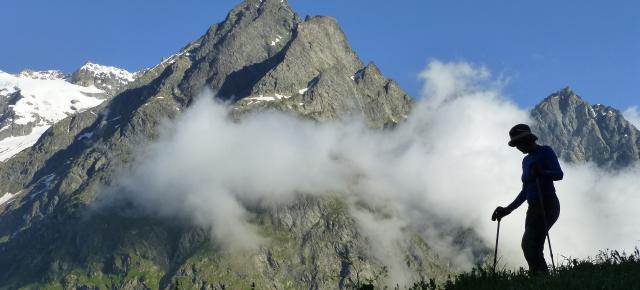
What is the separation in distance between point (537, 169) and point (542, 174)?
0.42ft

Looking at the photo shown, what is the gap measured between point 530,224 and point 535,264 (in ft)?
2.81

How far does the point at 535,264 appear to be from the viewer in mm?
12422

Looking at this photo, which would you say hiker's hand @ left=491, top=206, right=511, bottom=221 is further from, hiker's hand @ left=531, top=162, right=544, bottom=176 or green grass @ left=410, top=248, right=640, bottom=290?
green grass @ left=410, top=248, right=640, bottom=290

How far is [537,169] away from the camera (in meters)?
13.0

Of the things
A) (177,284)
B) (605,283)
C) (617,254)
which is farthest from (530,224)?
(177,284)

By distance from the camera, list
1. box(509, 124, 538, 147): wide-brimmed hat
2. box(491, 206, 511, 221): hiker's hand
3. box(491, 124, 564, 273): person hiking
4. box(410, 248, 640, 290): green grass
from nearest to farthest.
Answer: box(410, 248, 640, 290): green grass, box(491, 124, 564, 273): person hiking, box(491, 206, 511, 221): hiker's hand, box(509, 124, 538, 147): wide-brimmed hat

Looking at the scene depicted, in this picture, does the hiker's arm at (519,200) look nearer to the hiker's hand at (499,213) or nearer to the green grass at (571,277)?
the hiker's hand at (499,213)

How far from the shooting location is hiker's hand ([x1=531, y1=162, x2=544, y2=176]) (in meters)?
12.9

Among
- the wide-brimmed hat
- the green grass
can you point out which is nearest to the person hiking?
the wide-brimmed hat

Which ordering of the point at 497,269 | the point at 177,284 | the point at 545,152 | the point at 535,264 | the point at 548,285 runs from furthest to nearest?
the point at 545,152, the point at 535,264, the point at 497,269, the point at 177,284, the point at 548,285

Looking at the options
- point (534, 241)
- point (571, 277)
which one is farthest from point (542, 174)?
point (571, 277)

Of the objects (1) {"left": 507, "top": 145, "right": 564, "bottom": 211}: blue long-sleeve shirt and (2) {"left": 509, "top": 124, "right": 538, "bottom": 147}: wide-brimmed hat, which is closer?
(1) {"left": 507, "top": 145, "right": 564, "bottom": 211}: blue long-sleeve shirt

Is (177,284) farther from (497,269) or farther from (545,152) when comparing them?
(545,152)

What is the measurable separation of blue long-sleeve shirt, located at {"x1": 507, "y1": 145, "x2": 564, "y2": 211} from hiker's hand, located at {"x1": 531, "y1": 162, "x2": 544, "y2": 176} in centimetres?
2
